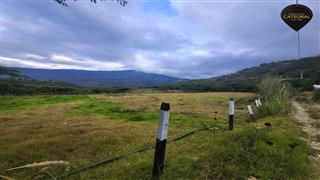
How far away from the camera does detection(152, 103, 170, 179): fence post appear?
6297 mm

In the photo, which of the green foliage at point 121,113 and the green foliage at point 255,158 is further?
the green foliage at point 121,113

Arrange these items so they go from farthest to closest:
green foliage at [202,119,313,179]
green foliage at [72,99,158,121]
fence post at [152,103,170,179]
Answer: green foliage at [72,99,158,121]
green foliage at [202,119,313,179]
fence post at [152,103,170,179]

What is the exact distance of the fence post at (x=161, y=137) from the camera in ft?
20.7

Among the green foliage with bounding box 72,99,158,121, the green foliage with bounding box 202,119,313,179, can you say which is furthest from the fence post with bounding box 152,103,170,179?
the green foliage with bounding box 72,99,158,121

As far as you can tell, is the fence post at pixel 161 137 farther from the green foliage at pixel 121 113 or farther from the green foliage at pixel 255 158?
the green foliage at pixel 121 113

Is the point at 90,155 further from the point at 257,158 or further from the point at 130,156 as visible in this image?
the point at 257,158

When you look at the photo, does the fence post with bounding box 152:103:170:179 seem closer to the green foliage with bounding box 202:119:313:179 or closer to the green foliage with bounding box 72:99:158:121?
the green foliage with bounding box 202:119:313:179

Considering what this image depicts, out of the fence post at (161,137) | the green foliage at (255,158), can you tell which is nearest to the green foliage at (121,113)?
the green foliage at (255,158)

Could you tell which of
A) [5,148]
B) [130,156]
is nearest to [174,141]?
[130,156]

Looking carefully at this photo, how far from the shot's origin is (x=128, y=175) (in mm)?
6980

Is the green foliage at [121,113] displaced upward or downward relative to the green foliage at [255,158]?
downward

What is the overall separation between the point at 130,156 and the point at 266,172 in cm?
314

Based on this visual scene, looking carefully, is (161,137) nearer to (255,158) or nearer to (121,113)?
(255,158)

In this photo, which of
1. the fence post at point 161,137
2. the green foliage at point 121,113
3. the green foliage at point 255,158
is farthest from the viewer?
the green foliage at point 121,113
